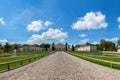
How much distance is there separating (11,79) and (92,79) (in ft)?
15.0

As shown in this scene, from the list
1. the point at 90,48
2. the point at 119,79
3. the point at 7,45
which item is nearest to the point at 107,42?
the point at 90,48

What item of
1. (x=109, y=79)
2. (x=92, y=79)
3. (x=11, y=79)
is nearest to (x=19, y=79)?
(x=11, y=79)

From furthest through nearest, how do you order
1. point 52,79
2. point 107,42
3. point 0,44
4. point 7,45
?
point 107,42, point 0,44, point 7,45, point 52,79

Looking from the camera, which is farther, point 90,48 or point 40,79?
point 90,48

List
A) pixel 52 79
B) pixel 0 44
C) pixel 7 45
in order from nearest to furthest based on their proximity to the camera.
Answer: pixel 52 79 → pixel 7 45 → pixel 0 44

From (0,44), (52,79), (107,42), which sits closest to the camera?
(52,79)

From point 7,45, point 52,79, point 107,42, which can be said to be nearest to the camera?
point 52,79

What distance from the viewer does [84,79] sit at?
1110 cm

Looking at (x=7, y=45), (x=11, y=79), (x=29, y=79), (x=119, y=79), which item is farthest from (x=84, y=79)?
(x=7, y=45)

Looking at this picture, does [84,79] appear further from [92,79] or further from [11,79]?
[11,79]

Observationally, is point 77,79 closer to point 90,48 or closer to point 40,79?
point 40,79

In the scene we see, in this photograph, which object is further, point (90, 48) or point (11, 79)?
point (90, 48)

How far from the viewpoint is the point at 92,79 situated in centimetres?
1119

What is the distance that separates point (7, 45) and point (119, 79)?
13696 centimetres
